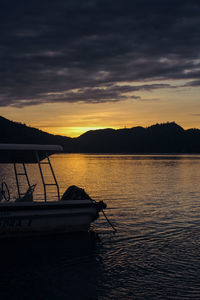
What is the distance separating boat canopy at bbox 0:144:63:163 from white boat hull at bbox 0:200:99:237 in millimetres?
1998

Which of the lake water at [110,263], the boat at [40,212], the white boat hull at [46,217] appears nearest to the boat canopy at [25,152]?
the boat at [40,212]

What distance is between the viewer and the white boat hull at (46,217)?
40.9ft

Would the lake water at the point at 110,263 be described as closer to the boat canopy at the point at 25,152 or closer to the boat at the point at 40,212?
the boat at the point at 40,212

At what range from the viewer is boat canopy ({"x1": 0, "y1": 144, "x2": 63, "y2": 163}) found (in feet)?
42.0

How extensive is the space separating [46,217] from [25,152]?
2.80 meters

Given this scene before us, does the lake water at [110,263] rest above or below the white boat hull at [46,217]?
below

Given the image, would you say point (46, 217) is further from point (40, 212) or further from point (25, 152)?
point (25, 152)

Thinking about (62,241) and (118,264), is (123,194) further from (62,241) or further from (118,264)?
(118,264)

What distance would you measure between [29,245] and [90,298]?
5.19 metres

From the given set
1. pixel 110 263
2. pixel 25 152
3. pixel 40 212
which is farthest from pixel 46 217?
pixel 110 263

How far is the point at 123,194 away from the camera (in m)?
29.7

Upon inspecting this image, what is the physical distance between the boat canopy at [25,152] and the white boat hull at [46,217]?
1998 millimetres

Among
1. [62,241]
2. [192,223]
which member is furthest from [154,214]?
[62,241]

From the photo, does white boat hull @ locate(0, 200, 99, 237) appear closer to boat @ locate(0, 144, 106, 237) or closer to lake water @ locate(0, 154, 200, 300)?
boat @ locate(0, 144, 106, 237)
